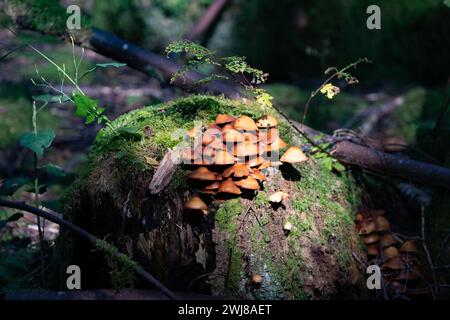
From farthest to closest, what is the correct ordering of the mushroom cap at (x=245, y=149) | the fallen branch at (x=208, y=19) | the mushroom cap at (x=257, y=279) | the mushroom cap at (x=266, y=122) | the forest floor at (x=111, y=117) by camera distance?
the fallen branch at (x=208, y=19) → the forest floor at (x=111, y=117) → the mushroom cap at (x=266, y=122) → the mushroom cap at (x=245, y=149) → the mushroom cap at (x=257, y=279)

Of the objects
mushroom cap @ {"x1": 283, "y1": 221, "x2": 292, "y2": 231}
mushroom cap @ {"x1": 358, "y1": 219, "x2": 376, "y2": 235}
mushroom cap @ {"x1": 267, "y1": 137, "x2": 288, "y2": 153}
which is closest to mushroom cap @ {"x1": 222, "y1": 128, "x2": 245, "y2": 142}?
mushroom cap @ {"x1": 267, "y1": 137, "x2": 288, "y2": 153}

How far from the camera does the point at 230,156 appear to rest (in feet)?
9.67

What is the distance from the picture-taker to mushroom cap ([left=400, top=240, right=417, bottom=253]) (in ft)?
11.9

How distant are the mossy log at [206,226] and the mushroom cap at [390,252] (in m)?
0.27

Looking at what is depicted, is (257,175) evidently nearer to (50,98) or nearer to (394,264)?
(394,264)

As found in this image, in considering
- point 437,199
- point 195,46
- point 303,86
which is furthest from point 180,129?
point 303,86

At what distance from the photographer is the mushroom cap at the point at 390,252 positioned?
11.8 ft

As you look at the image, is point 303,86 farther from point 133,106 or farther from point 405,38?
point 133,106

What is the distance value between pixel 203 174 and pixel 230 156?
0.71ft

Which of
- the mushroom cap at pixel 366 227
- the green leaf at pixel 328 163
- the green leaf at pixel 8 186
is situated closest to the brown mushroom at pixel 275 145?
the green leaf at pixel 328 163

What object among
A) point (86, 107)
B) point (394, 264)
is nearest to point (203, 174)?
point (86, 107)

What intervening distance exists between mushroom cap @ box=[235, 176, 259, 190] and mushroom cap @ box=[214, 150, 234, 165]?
0.48 feet

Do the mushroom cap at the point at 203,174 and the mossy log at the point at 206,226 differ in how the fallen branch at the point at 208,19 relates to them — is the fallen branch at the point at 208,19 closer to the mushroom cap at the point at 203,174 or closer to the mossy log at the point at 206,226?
the mossy log at the point at 206,226

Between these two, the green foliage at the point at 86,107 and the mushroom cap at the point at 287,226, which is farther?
the green foliage at the point at 86,107
